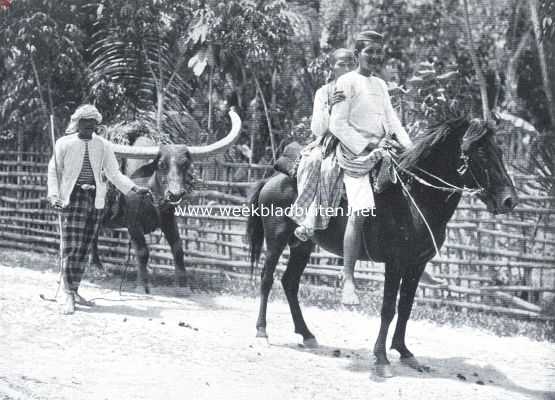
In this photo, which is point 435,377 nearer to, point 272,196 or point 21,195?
point 272,196

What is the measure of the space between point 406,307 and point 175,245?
3543 mm

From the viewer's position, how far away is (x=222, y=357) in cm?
582

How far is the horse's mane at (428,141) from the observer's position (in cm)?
557

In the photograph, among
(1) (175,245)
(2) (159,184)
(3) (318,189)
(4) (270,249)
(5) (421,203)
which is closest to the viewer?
(5) (421,203)

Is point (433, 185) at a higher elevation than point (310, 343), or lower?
higher

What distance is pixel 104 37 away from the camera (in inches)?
516

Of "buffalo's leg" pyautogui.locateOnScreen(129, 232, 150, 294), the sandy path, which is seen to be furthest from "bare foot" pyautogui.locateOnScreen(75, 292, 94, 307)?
"buffalo's leg" pyautogui.locateOnScreen(129, 232, 150, 294)

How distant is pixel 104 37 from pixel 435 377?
31.4 ft

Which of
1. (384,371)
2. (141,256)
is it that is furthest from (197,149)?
(384,371)

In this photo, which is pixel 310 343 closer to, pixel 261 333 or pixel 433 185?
pixel 261 333

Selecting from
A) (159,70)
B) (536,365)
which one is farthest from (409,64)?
(536,365)

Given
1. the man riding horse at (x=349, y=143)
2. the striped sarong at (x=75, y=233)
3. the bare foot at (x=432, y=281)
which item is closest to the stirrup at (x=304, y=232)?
the man riding horse at (x=349, y=143)

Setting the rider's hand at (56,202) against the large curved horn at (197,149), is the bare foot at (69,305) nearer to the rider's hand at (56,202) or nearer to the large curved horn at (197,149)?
the rider's hand at (56,202)

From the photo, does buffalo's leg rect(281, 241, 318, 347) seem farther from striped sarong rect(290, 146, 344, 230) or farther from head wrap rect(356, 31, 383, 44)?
head wrap rect(356, 31, 383, 44)
